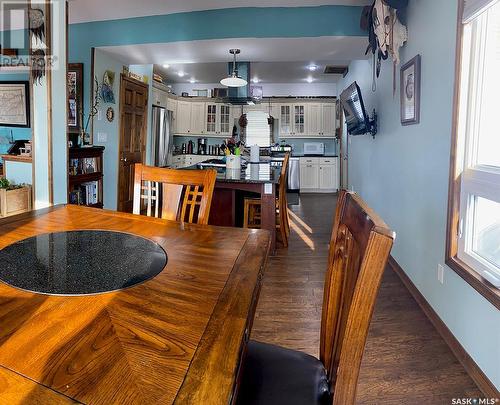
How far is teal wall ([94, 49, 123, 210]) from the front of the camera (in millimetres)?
4926

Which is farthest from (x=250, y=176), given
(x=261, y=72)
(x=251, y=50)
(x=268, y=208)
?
(x=261, y=72)

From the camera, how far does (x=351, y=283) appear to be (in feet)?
2.77

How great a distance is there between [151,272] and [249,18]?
3769mm

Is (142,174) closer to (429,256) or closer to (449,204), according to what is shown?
(449,204)

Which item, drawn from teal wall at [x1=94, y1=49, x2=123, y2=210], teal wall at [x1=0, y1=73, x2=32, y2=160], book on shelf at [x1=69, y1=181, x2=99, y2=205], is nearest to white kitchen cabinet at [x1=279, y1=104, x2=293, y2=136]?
teal wall at [x1=94, y1=49, x2=123, y2=210]

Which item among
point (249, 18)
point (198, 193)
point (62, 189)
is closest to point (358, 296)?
point (198, 193)

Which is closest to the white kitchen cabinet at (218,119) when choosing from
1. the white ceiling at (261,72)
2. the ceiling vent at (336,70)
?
the white ceiling at (261,72)

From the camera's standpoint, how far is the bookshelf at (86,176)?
4.42 m

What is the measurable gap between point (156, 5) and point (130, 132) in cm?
212

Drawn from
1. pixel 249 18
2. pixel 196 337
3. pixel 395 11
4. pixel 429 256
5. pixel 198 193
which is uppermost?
pixel 249 18

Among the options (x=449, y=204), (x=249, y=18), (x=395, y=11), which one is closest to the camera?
(x=449, y=204)

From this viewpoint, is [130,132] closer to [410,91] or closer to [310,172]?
[410,91]

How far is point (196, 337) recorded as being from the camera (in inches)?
28.4

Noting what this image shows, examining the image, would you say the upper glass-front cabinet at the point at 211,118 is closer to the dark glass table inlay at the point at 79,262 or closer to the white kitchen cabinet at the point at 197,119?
the white kitchen cabinet at the point at 197,119
